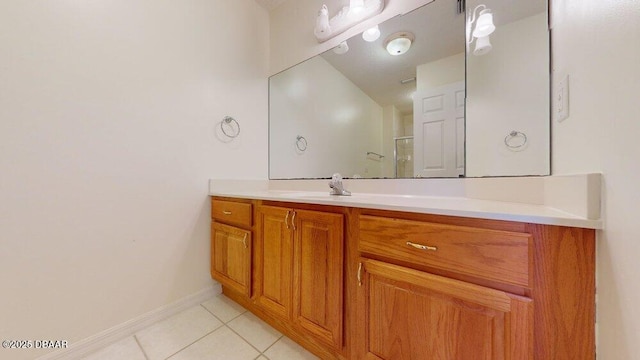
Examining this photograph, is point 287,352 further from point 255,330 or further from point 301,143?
point 301,143

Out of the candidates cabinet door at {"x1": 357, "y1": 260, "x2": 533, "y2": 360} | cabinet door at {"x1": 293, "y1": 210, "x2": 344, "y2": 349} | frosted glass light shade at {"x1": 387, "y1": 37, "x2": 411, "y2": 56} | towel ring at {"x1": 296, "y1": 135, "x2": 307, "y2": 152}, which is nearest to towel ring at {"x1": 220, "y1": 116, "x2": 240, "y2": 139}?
towel ring at {"x1": 296, "y1": 135, "x2": 307, "y2": 152}

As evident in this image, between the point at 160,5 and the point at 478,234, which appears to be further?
the point at 160,5

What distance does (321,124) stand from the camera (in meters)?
1.89

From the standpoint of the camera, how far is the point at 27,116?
A: 3.41 feet

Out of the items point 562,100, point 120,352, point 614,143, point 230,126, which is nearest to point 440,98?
point 562,100

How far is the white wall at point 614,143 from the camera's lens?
43cm

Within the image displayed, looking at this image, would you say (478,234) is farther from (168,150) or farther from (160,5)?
(160,5)

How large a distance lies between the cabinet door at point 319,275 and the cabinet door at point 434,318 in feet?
0.38

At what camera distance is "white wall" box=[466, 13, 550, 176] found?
3.18 feet

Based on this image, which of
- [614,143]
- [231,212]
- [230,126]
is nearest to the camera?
[614,143]

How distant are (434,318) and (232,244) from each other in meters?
1.24

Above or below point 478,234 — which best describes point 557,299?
below

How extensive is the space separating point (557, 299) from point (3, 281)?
2053 millimetres

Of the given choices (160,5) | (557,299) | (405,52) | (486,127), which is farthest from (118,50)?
(557,299)
